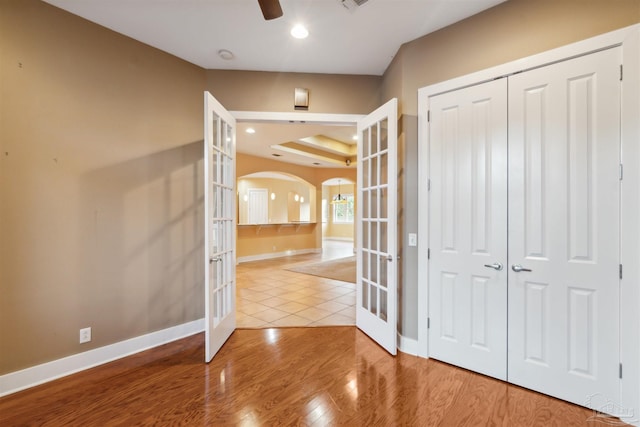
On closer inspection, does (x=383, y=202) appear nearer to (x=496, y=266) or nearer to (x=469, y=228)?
(x=469, y=228)

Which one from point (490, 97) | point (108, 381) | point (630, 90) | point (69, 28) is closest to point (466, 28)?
point (490, 97)

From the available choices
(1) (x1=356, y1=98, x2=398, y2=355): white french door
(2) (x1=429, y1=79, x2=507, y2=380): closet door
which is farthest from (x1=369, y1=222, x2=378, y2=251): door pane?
(2) (x1=429, y1=79, x2=507, y2=380): closet door

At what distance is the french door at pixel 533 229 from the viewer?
1.80m

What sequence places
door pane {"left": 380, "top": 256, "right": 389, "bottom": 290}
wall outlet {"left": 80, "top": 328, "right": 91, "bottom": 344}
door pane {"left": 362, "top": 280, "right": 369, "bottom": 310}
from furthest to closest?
door pane {"left": 362, "top": 280, "right": 369, "bottom": 310} < door pane {"left": 380, "top": 256, "right": 389, "bottom": 290} < wall outlet {"left": 80, "top": 328, "right": 91, "bottom": 344}

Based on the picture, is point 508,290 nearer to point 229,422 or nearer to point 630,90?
point 630,90

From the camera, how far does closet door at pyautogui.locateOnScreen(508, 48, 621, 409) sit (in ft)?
5.85

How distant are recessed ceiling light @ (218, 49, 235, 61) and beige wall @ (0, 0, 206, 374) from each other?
409 mm

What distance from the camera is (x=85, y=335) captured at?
2357 mm

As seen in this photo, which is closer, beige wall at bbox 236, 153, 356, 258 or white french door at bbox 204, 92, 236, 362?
white french door at bbox 204, 92, 236, 362

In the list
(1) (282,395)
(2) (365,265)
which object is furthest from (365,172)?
(1) (282,395)

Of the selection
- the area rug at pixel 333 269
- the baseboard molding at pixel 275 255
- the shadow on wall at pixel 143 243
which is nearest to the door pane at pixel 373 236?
the shadow on wall at pixel 143 243

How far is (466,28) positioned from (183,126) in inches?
112

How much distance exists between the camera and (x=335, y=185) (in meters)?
14.5

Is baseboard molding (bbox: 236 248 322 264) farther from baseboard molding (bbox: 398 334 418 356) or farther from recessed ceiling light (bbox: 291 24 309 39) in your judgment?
recessed ceiling light (bbox: 291 24 309 39)
